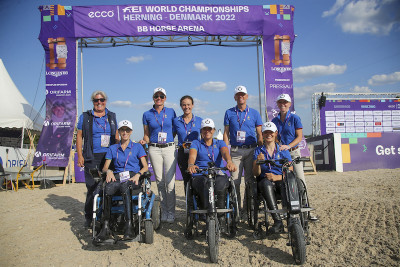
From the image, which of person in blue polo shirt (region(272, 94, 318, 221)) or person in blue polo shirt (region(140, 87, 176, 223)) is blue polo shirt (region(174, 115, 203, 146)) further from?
person in blue polo shirt (region(272, 94, 318, 221))

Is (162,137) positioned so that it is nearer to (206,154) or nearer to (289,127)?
(206,154)

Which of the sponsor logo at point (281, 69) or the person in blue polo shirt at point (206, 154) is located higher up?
the sponsor logo at point (281, 69)

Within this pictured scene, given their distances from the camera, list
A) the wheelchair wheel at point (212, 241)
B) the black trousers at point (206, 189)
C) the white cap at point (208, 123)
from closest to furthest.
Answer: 1. the wheelchair wheel at point (212, 241)
2. the black trousers at point (206, 189)
3. the white cap at point (208, 123)

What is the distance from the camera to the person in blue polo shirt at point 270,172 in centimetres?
321

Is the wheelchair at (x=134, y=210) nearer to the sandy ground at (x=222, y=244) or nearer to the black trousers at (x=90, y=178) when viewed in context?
the sandy ground at (x=222, y=244)

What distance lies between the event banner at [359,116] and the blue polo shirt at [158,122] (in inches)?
482

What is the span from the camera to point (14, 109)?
40.0ft

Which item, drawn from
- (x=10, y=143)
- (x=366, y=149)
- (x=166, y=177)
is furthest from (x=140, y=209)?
(x=10, y=143)

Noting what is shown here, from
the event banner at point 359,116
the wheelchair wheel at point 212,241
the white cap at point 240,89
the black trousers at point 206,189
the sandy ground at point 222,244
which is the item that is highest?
the event banner at point 359,116

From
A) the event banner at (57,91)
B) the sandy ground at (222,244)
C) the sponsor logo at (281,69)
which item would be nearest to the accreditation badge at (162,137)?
the sandy ground at (222,244)

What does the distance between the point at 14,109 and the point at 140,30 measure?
279 inches

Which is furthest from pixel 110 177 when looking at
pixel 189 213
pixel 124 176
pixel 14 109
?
pixel 14 109

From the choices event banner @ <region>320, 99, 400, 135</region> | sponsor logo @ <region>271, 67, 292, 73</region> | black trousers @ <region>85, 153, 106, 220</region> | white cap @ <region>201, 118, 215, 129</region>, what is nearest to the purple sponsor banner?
sponsor logo @ <region>271, 67, 292, 73</region>

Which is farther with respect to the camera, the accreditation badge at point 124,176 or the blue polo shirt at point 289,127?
the blue polo shirt at point 289,127
